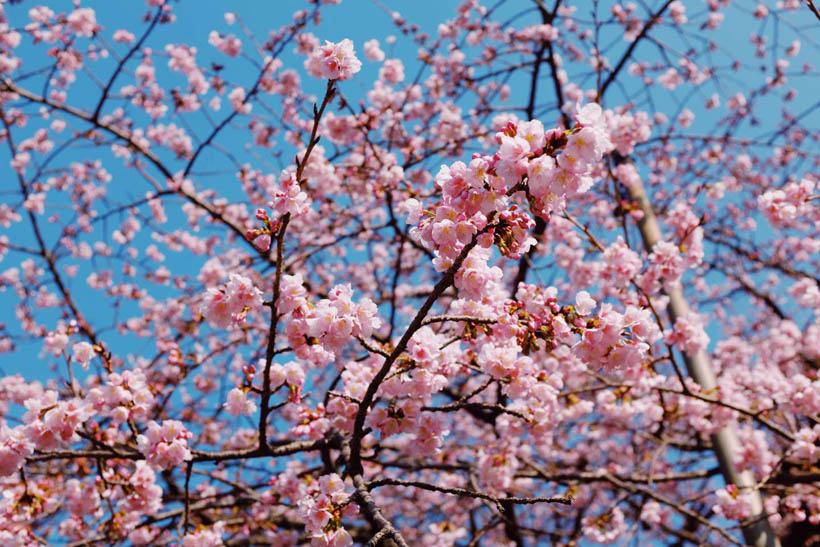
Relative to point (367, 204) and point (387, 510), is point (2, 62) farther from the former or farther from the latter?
point (387, 510)

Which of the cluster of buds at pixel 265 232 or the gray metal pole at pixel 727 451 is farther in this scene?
the gray metal pole at pixel 727 451

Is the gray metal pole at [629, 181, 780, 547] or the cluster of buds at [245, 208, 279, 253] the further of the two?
the gray metal pole at [629, 181, 780, 547]

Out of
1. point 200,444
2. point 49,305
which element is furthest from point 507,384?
point 49,305

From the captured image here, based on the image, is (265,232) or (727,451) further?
(727,451)

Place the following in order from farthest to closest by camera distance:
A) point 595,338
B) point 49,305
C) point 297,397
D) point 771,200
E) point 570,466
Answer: point 49,305, point 570,466, point 771,200, point 297,397, point 595,338

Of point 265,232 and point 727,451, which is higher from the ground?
point 265,232

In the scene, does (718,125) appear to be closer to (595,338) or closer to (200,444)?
(595,338)

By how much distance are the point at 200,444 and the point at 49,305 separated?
3.21 meters

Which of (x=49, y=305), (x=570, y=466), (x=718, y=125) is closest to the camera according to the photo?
(x=570, y=466)

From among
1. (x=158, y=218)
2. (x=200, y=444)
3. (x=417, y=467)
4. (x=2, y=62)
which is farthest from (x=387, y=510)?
(x=2, y=62)

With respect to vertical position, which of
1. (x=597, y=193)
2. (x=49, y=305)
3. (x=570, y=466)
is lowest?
(x=570, y=466)

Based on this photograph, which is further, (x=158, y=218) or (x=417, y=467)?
(x=158, y=218)

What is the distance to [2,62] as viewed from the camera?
5.39 m

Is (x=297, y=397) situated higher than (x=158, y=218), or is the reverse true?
(x=158, y=218)
